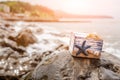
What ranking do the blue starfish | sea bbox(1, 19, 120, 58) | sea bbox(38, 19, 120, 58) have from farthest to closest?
sea bbox(1, 19, 120, 58) < sea bbox(38, 19, 120, 58) < the blue starfish

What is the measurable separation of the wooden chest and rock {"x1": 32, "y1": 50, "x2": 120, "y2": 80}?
0.07 meters

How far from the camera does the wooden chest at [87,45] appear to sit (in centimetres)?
255

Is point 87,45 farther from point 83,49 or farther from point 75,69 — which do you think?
point 75,69

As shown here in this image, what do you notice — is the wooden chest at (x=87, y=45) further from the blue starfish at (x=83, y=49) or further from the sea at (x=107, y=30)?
the sea at (x=107, y=30)

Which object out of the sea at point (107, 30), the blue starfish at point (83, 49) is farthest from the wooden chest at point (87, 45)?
the sea at point (107, 30)

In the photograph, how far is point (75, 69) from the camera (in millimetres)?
2443

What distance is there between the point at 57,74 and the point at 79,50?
37 cm

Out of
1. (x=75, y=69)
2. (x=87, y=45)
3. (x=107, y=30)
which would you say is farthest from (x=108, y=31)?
(x=75, y=69)

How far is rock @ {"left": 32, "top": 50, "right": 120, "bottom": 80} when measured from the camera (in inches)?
93.3

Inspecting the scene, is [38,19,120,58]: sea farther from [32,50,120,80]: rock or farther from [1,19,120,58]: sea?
[32,50,120,80]: rock

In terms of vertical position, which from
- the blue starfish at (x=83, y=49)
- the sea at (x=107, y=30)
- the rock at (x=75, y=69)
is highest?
the blue starfish at (x=83, y=49)

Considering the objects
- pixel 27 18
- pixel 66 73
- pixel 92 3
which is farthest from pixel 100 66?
pixel 27 18

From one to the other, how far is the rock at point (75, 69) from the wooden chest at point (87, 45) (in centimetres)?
7

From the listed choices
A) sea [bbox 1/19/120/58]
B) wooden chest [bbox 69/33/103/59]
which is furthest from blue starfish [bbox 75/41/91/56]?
sea [bbox 1/19/120/58]
